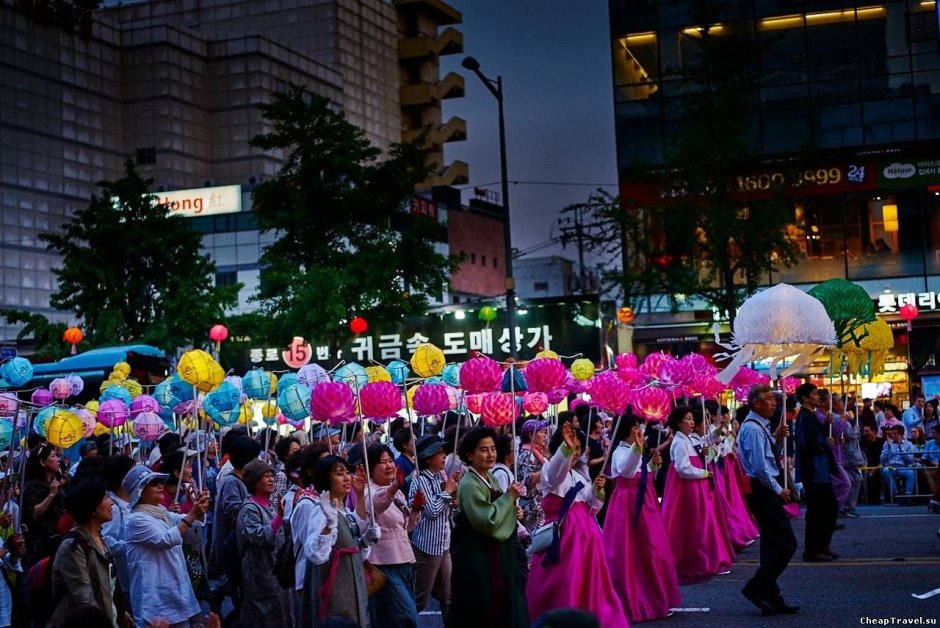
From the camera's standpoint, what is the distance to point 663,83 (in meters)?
34.7

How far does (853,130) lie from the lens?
3384cm

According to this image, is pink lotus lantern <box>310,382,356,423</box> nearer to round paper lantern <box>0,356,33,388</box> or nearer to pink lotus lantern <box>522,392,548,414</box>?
pink lotus lantern <box>522,392,548,414</box>

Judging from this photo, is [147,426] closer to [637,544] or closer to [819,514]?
[637,544]

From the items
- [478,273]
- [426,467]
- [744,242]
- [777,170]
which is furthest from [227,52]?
[426,467]

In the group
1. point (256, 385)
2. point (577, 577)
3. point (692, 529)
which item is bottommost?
point (692, 529)

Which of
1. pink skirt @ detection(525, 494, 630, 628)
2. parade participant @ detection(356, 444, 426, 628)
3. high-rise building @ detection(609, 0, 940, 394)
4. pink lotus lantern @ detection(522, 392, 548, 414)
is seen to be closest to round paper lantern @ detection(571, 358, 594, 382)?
pink lotus lantern @ detection(522, 392, 548, 414)

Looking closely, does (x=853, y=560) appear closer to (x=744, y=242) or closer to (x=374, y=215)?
(x=744, y=242)

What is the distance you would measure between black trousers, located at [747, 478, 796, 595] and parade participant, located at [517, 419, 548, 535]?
1.90m

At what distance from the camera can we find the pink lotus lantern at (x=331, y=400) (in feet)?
34.7

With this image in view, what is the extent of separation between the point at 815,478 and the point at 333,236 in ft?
60.5

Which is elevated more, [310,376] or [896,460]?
[310,376]

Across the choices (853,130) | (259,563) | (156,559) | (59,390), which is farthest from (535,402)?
(853,130)

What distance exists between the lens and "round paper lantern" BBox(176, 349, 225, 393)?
12969 millimetres

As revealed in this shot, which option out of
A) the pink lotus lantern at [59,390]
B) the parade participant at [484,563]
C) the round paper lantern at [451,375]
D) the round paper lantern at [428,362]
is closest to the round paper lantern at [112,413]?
the pink lotus lantern at [59,390]
